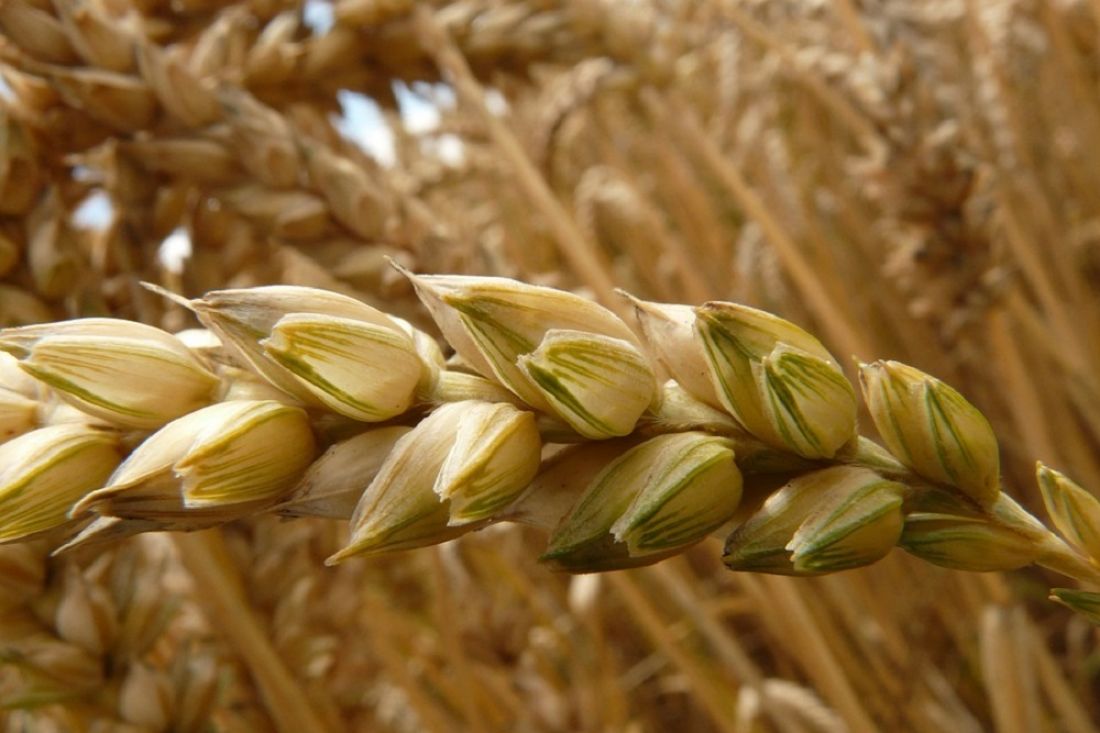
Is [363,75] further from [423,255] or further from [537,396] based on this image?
[537,396]

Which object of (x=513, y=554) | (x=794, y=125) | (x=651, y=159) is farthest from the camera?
(x=794, y=125)

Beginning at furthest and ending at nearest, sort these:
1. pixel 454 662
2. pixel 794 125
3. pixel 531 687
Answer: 1. pixel 794 125
2. pixel 531 687
3. pixel 454 662

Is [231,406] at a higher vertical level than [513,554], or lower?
higher

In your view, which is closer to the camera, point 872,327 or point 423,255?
point 423,255

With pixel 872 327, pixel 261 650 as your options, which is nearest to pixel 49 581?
pixel 261 650
